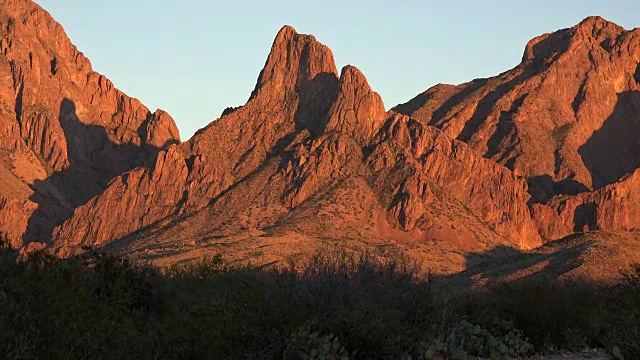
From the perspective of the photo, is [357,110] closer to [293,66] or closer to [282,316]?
[293,66]

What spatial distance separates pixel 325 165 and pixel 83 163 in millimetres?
65469

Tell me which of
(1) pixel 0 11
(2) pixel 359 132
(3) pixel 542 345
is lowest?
(3) pixel 542 345

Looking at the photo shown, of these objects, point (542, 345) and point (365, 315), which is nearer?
point (365, 315)

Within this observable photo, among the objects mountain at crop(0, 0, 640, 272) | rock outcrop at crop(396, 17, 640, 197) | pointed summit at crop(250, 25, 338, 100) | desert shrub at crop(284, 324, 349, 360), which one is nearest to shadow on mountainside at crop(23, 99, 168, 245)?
mountain at crop(0, 0, 640, 272)

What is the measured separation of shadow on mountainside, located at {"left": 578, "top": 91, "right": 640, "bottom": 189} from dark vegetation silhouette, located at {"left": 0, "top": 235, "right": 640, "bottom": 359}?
15222cm

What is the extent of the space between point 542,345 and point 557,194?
5701 inches

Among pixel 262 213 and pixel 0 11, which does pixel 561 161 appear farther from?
pixel 0 11

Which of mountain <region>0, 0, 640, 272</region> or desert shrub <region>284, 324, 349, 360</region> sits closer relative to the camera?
desert shrub <region>284, 324, 349, 360</region>

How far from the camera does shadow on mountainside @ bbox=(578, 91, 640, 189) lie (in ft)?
600

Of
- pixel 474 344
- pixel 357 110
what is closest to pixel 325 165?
pixel 357 110

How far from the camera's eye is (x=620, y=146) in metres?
191

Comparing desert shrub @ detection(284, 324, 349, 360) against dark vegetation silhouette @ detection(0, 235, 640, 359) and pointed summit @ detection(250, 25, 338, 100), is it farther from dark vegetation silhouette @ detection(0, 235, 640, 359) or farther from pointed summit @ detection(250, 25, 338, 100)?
pointed summit @ detection(250, 25, 338, 100)

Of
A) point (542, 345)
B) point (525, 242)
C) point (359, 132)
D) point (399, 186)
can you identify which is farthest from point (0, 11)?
point (542, 345)

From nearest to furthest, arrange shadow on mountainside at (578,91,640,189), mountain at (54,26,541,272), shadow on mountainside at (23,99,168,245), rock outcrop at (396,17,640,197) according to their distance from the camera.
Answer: mountain at (54,26,541,272), shadow on mountainside at (23,99,168,245), rock outcrop at (396,17,640,197), shadow on mountainside at (578,91,640,189)
